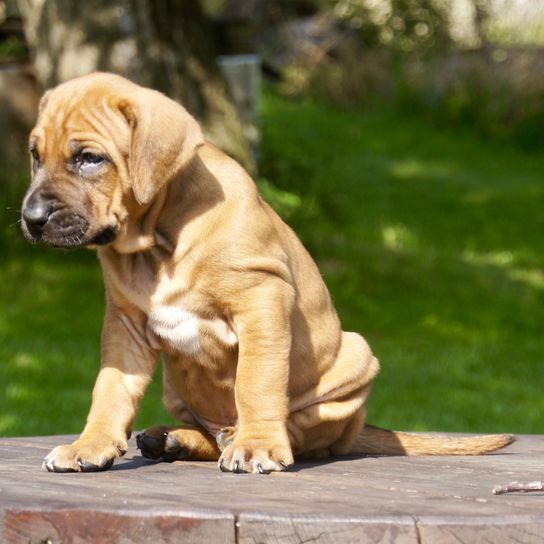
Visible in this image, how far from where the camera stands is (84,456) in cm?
399

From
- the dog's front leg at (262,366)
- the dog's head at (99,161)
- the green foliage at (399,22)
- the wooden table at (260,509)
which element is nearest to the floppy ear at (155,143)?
the dog's head at (99,161)

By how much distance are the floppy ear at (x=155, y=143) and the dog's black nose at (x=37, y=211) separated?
300mm

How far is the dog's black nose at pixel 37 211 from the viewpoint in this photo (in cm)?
399

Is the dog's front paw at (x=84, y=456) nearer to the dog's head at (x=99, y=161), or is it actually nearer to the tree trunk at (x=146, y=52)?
the dog's head at (x=99, y=161)

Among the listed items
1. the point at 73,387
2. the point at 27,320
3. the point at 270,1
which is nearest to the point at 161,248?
the point at 73,387

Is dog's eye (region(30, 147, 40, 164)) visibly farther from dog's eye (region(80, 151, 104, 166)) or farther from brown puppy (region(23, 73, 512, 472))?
dog's eye (region(80, 151, 104, 166))

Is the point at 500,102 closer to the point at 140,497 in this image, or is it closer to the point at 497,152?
the point at 497,152

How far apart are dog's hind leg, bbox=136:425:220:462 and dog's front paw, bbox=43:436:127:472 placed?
0.24 metres

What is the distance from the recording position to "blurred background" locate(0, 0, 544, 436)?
9062mm

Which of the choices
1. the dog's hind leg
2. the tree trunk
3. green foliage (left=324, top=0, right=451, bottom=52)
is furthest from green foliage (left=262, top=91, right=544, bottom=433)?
the dog's hind leg

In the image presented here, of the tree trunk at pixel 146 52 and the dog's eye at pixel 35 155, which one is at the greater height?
the dog's eye at pixel 35 155

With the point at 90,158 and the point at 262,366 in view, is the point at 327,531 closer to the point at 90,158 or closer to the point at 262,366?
the point at 262,366

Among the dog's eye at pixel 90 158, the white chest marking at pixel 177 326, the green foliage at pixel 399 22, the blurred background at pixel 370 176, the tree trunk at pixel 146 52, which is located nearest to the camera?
the dog's eye at pixel 90 158

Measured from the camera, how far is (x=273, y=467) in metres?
3.97
